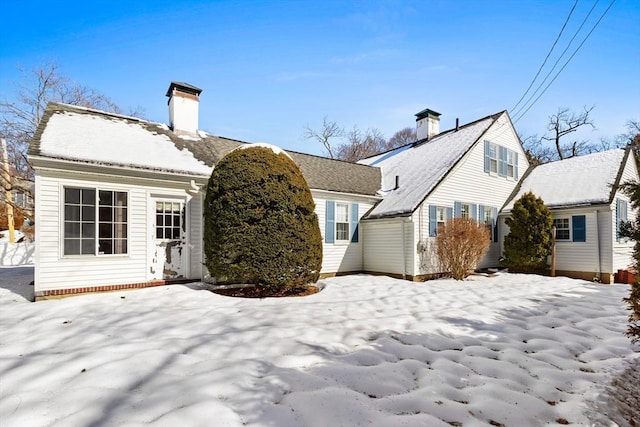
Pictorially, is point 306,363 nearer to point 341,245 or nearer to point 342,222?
point 341,245

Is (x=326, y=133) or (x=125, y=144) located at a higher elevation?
(x=326, y=133)

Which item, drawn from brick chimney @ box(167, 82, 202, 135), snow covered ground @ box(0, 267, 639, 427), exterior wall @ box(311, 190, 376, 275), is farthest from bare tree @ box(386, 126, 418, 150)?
snow covered ground @ box(0, 267, 639, 427)

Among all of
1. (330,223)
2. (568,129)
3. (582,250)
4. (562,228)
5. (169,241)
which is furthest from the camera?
(568,129)

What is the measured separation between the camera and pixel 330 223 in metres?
11.6

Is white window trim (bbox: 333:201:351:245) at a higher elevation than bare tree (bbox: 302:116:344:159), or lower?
lower

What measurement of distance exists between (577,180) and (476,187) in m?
4.17

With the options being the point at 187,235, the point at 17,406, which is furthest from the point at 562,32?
the point at 17,406

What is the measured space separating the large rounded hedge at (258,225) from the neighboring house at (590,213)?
33.3ft

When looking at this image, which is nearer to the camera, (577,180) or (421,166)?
(577,180)

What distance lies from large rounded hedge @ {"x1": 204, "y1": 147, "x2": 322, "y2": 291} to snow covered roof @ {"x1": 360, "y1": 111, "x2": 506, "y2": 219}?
4.41 metres

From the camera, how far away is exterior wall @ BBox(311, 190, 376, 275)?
11.4m

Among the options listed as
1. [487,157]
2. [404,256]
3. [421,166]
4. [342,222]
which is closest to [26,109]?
[342,222]

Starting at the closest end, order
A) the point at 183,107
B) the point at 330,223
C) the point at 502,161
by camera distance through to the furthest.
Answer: the point at 183,107
the point at 330,223
the point at 502,161

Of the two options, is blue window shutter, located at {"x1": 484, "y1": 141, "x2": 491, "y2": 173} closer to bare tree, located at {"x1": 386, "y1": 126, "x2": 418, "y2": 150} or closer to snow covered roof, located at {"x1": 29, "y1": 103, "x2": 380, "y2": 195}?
snow covered roof, located at {"x1": 29, "y1": 103, "x2": 380, "y2": 195}
